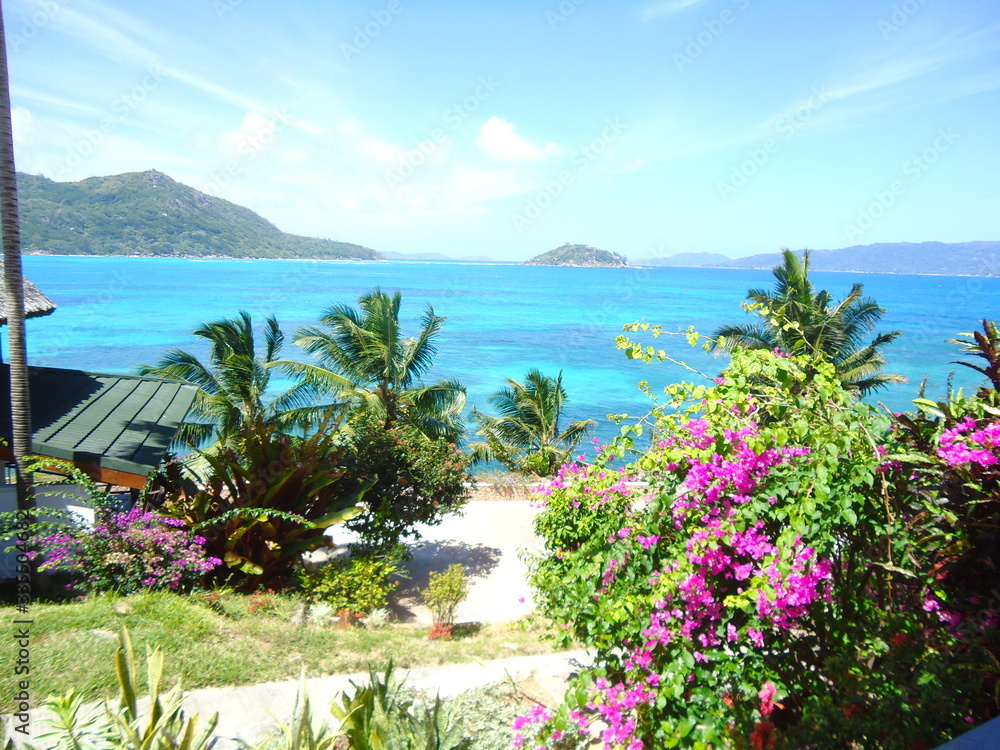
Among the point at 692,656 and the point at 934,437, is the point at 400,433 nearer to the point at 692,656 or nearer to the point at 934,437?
the point at 692,656

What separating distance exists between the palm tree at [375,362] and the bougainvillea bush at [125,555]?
21.1ft

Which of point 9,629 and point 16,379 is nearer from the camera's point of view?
point 9,629

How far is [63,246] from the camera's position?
132 metres

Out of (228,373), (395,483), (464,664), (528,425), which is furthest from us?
(528,425)

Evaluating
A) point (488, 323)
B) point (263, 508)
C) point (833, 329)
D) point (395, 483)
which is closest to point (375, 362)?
point (395, 483)

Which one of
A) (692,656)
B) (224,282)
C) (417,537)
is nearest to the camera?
(692,656)

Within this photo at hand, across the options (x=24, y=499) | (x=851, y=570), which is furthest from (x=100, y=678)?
(x=851, y=570)

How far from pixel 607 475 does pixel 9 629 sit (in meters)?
4.79

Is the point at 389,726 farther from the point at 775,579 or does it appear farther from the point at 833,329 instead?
the point at 833,329

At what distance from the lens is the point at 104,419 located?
781 cm

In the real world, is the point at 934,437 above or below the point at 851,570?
above

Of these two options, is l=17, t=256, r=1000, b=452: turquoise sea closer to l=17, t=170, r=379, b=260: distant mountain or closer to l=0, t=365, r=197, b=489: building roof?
l=17, t=170, r=379, b=260: distant mountain

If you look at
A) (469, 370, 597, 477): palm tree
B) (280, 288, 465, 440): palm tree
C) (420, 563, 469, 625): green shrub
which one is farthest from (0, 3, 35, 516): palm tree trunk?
(469, 370, 597, 477): palm tree

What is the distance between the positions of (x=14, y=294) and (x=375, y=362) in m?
7.71
